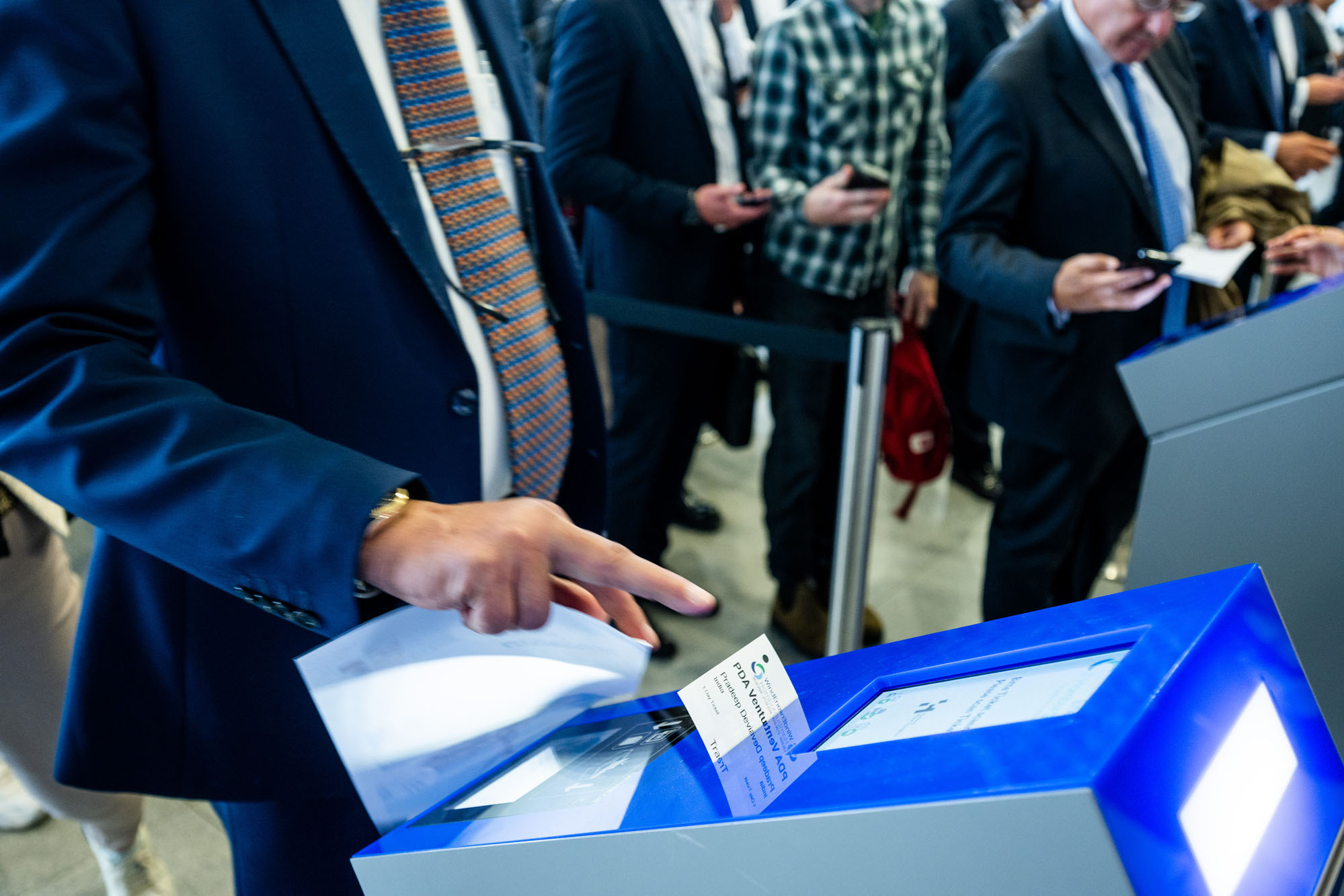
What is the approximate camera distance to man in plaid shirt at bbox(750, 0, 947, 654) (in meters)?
2.21

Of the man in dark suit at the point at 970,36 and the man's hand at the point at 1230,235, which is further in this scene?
the man in dark suit at the point at 970,36

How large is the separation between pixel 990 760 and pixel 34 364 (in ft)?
2.02

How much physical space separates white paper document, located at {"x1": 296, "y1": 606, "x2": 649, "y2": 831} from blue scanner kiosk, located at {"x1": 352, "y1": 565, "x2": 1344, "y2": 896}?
0.03 meters

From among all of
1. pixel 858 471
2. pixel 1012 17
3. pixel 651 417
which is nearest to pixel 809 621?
pixel 651 417

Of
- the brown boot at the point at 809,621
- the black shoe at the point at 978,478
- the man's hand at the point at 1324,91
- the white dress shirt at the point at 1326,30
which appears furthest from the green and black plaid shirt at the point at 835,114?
the white dress shirt at the point at 1326,30

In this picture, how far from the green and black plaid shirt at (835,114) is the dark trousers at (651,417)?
349 mm

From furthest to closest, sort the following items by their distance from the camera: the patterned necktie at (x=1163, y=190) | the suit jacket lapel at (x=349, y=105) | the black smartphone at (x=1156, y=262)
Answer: the patterned necktie at (x=1163, y=190) → the black smartphone at (x=1156, y=262) → the suit jacket lapel at (x=349, y=105)

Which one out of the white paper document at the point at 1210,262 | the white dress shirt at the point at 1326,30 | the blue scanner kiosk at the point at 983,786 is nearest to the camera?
the blue scanner kiosk at the point at 983,786

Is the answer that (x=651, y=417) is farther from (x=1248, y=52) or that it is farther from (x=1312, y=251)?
(x=1248, y=52)

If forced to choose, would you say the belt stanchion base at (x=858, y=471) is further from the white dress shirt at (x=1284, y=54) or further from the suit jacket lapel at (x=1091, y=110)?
the white dress shirt at (x=1284, y=54)

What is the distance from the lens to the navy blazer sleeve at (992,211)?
1821mm

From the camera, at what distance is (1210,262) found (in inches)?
71.5

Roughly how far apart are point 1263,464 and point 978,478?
2.54m

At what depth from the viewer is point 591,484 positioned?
45.8 inches
